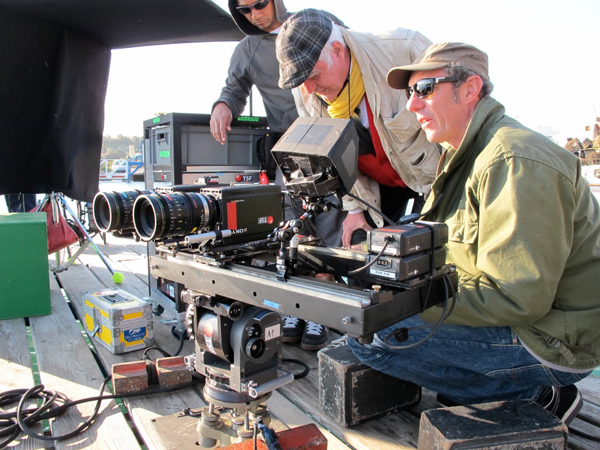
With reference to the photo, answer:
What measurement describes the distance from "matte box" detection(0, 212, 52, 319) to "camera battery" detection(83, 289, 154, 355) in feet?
1.69

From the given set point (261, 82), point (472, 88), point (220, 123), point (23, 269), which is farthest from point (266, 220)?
point (23, 269)

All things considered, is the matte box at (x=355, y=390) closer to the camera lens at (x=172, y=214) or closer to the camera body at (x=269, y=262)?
the camera body at (x=269, y=262)

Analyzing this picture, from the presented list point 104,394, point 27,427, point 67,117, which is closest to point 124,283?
point 67,117

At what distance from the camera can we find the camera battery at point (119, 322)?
2373 millimetres

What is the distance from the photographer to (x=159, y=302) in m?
2.93

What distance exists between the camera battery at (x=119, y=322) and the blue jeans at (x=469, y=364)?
126 centimetres

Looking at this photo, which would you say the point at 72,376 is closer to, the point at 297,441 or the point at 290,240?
the point at 297,441

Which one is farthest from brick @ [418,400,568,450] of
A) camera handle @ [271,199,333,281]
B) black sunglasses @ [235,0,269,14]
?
black sunglasses @ [235,0,269,14]

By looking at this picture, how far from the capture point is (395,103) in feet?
7.14

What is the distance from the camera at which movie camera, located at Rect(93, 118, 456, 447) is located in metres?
1.09

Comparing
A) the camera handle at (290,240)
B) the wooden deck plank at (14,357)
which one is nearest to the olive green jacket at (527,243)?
the camera handle at (290,240)

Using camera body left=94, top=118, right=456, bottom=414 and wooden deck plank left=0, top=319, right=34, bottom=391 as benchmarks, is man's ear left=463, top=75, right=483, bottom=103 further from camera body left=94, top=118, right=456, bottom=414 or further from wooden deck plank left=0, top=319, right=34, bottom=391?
wooden deck plank left=0, top=319, right=34, bottom=391

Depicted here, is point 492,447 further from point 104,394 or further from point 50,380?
point 50,380

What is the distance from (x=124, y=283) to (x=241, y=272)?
2755mm
